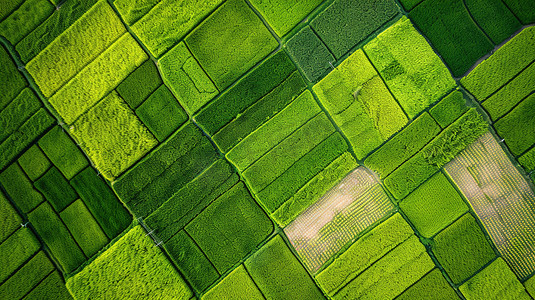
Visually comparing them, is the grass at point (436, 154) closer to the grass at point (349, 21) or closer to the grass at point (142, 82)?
the grass at point (349, 21)

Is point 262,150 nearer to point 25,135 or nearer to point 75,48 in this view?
point 75,48

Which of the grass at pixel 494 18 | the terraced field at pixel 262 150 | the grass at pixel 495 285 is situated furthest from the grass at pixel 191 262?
the grass at pixel 494 18

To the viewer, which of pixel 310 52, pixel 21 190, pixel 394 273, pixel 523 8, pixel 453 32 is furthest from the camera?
pixel 21 190

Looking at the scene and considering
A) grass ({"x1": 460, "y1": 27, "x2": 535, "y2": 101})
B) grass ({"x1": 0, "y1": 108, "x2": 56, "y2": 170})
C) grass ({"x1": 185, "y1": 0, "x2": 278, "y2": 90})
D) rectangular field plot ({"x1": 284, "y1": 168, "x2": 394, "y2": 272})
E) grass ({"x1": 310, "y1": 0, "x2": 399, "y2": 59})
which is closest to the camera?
grass ({"x1": 460, "y1": 27, "x2": 535, "y2": 101})

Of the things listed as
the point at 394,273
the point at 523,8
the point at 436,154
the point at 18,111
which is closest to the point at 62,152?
the point at 18,111

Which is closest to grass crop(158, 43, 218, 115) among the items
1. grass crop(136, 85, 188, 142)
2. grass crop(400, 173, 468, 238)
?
grass crop(136, 85, 188, 142)

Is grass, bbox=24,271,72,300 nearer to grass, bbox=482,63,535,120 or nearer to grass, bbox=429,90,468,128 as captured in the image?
grass, bbox=429,90,468,128

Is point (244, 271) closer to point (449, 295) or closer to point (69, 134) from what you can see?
point (449, 295)
